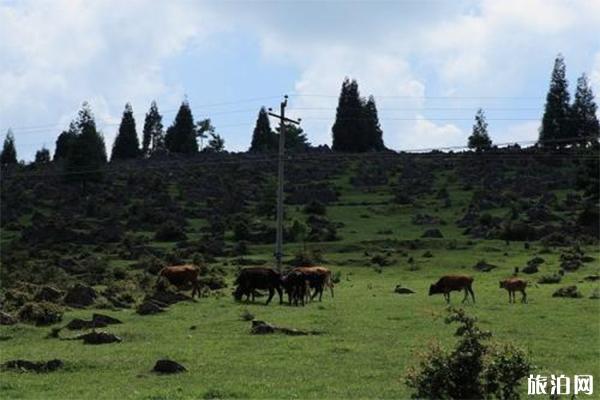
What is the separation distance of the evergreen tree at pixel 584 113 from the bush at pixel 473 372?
128050 mm

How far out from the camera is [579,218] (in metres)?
76.8

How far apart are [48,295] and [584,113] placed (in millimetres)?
118301

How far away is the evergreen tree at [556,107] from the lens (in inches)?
5320

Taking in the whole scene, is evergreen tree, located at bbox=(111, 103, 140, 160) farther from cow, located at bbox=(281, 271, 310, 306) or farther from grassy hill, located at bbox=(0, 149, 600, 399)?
cow, located at bbox=(281, 271, 310, 306)

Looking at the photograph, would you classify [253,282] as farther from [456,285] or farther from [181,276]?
[456,285]

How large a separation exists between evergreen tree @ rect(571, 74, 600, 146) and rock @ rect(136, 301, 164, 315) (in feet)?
371

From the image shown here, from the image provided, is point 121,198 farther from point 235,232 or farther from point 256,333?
point 256,333

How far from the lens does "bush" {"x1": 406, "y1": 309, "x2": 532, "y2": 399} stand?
1273cm

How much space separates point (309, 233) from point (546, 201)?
33824 mm

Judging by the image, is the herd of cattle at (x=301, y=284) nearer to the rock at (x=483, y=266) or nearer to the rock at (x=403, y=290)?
the rock at (x=403, y=290)

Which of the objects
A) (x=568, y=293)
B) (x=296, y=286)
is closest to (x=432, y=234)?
(x=568, y=293)

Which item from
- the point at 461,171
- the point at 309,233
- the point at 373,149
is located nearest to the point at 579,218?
the point at 309,233

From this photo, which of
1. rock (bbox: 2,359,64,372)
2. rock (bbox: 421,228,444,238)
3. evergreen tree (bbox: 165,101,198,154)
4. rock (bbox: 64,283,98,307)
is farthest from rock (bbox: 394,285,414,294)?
evergreen tree (bbox: 165,101,198,154)

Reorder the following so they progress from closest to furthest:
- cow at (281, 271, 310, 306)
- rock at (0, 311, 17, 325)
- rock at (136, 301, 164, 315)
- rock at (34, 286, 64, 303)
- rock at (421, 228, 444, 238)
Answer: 1. rock at (0, 311, 17, 325)
2. rock at (136, 301, 164, 315)
3. rock at (34, 286, 64, 303)
4. cow at (281, 271, 310, 306)
5. rock at (421, 228, 444, 238)
